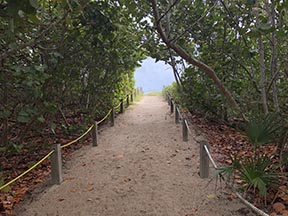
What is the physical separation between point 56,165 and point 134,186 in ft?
4.34

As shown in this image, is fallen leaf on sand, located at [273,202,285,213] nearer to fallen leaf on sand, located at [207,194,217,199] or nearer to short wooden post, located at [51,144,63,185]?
fallen leaf on sand, located at [207,194,217,199]

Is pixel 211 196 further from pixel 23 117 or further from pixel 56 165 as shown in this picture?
pixel 23 117

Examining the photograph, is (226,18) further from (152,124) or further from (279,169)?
(152,124)

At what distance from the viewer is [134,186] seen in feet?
16.7

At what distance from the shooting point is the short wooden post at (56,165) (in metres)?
5.15

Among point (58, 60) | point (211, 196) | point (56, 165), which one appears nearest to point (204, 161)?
point (211, 196)

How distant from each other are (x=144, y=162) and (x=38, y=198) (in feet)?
7.31

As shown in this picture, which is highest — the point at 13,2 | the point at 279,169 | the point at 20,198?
the point at 13,2

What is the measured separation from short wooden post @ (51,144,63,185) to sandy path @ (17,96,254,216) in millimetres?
152

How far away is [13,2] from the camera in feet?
6.36

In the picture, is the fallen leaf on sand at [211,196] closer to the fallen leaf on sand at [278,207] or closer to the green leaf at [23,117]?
the fallen leaf on sand at [278,207]

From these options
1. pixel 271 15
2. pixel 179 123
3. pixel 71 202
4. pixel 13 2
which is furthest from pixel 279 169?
pixel 179 123

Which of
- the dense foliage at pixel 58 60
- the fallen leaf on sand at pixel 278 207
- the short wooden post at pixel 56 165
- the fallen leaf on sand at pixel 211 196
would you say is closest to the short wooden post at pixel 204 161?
the fallen leaf on sand at pixel 211 196

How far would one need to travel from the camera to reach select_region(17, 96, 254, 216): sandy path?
432 cm
